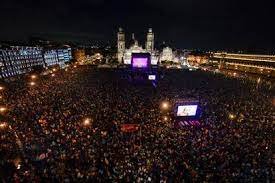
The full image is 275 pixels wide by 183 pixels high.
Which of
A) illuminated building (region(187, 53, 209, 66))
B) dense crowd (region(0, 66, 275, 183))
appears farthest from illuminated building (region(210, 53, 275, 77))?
dense crowd (region(0, 66, 275, 183))

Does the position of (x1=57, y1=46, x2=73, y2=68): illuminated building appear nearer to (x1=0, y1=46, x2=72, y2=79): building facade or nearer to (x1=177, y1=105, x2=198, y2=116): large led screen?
(x1=0, y1=46, x2=72, y2=79): building facade

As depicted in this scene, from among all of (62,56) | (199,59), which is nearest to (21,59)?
(62,56)

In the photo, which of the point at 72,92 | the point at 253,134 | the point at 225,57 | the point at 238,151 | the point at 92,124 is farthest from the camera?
the point at 225,57

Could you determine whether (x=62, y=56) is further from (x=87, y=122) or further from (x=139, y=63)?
(x=87, y=122)

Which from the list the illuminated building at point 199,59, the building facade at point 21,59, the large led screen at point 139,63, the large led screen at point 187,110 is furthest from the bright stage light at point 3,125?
the illuminated building at point 199,59

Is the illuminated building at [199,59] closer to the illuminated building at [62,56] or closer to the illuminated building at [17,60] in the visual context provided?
the illuminated building at [62,56]

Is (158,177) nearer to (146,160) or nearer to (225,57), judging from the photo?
(146,160)

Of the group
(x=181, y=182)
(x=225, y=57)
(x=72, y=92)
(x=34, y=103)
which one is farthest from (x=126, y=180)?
(x=225, y=57)
